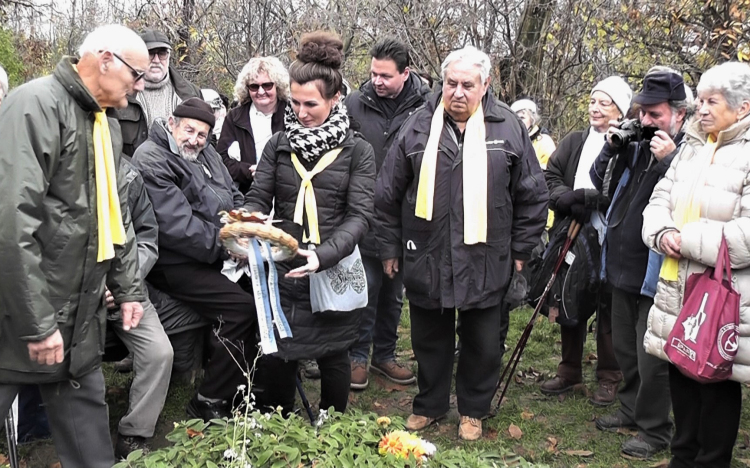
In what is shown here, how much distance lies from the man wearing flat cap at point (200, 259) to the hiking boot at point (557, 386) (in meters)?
2.10

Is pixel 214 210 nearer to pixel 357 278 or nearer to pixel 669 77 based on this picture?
pixel 357 278

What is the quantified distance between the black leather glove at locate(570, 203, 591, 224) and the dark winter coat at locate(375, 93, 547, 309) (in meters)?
0.47

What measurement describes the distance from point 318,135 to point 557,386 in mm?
2586

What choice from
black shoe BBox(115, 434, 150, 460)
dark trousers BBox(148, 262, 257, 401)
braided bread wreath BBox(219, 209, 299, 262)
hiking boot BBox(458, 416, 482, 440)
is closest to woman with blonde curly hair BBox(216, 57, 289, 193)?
dark trousers BBox(148, 262, 257, 401)

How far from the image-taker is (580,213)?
4457mm

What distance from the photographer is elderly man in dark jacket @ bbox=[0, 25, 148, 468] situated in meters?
2.56

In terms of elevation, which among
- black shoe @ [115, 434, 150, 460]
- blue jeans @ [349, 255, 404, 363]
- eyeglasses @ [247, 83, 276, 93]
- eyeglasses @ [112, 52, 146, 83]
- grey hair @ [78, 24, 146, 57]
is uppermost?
grey hair @ [78, 24, 146, 57]

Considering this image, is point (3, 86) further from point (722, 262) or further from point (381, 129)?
point (722, 262)

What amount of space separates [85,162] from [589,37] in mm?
5855

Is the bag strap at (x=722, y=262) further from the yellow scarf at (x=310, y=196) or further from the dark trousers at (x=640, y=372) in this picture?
the yellow scarf at (x=310, y=196)

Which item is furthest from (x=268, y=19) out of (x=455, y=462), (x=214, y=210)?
(x=455, y=462)

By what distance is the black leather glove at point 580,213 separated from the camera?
14.6 ft

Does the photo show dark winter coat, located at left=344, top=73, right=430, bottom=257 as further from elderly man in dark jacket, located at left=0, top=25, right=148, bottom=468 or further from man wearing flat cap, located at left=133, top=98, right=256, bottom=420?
elderly man in dark jacket, located at left=0, top=25, right=148, bottom=468

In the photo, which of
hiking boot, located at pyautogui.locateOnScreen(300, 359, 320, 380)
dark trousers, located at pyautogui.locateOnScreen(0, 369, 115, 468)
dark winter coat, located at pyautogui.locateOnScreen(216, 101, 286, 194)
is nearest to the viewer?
dark trousers, located at pyautogui.locateOnScreen(0, 369, 115, 468)
